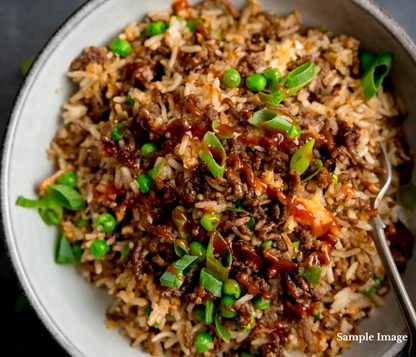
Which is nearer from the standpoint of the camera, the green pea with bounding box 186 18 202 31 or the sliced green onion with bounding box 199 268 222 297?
the sliced green onion with bounding box 199 268 222 297

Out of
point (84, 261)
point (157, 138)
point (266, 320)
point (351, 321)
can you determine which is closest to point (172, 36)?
point (157, 138)

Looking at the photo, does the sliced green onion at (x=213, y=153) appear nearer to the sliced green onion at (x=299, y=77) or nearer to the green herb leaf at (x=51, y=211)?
the sliced green onion at (x=299, y=77)

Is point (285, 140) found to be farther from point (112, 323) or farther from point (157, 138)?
point (112, 323)

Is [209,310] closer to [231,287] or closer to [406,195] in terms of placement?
[231,287]

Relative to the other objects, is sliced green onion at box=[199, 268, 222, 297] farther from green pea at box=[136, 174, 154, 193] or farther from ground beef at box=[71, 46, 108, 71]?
ground beef at box=[71, 46, 108, 71]

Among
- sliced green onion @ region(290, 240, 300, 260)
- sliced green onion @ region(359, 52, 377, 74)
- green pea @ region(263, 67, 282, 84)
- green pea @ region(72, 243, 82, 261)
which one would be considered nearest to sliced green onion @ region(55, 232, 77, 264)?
green pea @ region(72, 243, 82, 261)
